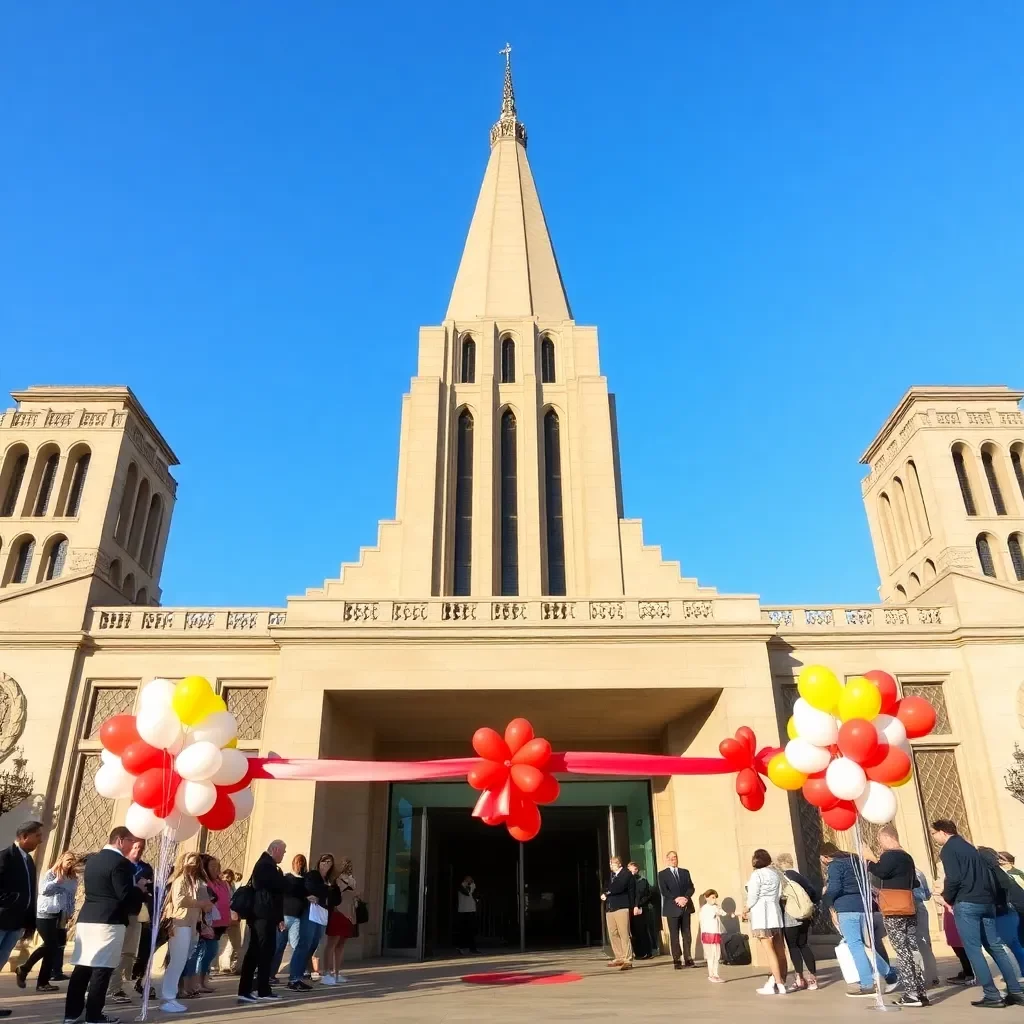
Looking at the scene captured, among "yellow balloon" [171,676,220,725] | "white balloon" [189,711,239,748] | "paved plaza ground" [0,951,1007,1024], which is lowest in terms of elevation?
"paved plaza ground" [0,951,1007,1024]

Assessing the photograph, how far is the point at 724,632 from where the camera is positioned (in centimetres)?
1678

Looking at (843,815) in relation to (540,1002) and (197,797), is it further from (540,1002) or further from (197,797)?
(197,797)

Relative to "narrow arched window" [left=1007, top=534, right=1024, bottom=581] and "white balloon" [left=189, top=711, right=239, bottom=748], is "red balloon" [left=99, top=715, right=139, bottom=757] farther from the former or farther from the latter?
"narrow arched window" [left=1007, top=534, right=1024, bottom=581]

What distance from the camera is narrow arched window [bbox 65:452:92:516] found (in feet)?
75.0

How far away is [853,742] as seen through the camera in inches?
355

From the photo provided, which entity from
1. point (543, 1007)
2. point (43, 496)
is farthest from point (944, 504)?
point (43, 496)

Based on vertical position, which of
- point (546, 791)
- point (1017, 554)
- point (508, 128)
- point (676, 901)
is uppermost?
point (508, 128)

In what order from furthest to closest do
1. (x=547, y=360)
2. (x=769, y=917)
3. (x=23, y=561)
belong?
1. (x=547, y=360)
2. (x=23, y=561)
3. (x=769, y=917)

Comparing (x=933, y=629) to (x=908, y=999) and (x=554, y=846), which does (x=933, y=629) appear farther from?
(x=908, y=999)

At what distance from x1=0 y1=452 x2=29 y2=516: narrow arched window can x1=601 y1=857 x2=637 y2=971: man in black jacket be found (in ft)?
64.7

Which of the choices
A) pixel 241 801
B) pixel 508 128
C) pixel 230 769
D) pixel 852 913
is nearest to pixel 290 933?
pixel 241 801

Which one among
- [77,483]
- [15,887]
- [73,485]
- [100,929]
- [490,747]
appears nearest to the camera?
[100,929]

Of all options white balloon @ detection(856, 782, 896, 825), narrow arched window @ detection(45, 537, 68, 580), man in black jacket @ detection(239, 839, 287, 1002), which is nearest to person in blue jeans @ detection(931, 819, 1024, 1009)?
white balloon @ detection(856, 782, 896, 825)

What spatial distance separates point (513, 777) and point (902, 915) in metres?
4.52
